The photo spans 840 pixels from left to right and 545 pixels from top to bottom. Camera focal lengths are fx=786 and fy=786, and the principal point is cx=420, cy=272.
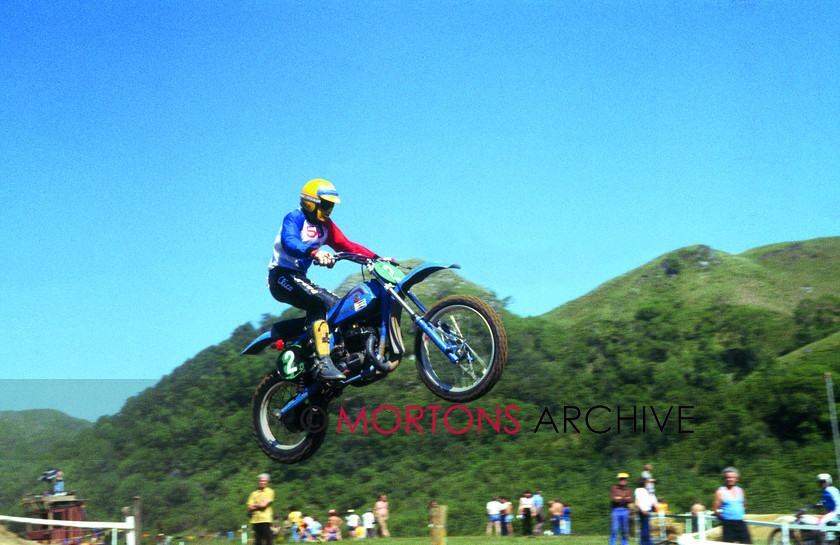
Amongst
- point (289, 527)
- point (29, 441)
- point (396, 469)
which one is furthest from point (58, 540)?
point (396, 469)

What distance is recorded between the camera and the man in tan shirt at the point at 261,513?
1110cm

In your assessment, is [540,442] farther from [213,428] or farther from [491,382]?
[491,382]

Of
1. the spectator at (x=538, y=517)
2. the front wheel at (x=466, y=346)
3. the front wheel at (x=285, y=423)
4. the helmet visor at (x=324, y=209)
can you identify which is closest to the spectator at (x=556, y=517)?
the spectator at (x=538, y=517)

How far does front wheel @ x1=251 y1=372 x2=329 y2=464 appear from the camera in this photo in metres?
9.74

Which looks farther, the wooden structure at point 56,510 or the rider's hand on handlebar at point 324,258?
the wooden structure at point 56,510

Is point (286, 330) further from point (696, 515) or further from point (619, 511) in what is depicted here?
point (696, 515)

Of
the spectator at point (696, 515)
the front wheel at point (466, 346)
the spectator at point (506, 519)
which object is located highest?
the front wheel at point (466, 346)

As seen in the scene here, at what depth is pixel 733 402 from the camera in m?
32.3

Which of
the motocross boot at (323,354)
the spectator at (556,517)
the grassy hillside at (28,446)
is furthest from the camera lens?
the grassy hillside at (28,446)

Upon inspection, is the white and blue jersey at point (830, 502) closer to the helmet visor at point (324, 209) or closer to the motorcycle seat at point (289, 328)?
the motorcycle seat at point (289, 328)

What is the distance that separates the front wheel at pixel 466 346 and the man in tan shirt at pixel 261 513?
12.6ft

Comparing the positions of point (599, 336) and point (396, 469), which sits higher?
point (599, 336)

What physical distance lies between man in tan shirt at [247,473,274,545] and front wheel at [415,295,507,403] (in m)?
3.84

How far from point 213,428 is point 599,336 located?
66.5 feet
